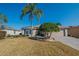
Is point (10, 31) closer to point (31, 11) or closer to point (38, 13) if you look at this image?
point (31, 11)

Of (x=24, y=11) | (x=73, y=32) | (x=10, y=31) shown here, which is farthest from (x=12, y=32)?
(x=73, y=32)

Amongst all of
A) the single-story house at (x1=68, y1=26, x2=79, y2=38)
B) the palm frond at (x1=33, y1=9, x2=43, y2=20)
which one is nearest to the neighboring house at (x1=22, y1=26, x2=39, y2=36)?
the palm frond at (x1=33, y1=9, x2=43, y2=20)

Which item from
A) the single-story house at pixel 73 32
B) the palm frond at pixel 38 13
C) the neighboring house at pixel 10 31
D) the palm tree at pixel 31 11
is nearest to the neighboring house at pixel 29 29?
the neighboring house at pixel 10 31

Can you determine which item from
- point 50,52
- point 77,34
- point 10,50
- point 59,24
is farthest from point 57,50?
point 77,34

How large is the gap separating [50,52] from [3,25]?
3501 millimetres

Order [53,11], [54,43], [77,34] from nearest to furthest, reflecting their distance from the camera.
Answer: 1. [53,11]
2. [54,43]
3. [77,34]

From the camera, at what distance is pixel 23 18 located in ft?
37.2

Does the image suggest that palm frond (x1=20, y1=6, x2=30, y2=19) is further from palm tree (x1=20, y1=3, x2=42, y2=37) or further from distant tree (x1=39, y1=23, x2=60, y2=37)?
distant tree (x1=39, y1=23, x2=60, y2=37)

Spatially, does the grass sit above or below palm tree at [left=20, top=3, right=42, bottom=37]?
below

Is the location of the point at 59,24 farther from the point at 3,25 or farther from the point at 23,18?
the point at 3,25

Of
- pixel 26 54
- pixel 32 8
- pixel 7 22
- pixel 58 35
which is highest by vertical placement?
pixel 32 8

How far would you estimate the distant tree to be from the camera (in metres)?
11.0

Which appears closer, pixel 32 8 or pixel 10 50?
pixel 10 50

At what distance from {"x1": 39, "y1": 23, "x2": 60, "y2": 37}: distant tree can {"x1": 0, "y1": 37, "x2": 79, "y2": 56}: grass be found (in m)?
0.66
